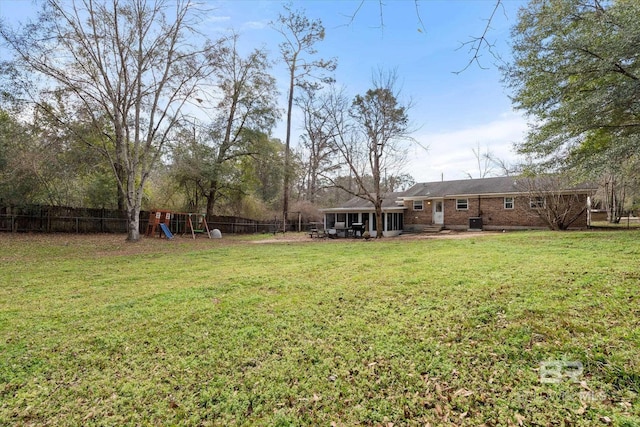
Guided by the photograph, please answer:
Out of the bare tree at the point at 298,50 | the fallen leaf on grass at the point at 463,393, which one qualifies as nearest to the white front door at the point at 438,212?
the bare tree at the point at 298,50

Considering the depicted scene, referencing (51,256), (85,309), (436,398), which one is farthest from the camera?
(51,256)

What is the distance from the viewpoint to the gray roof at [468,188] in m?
18.0

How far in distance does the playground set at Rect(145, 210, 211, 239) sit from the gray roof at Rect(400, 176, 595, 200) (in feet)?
45.7

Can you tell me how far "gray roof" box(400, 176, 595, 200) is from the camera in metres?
18.0

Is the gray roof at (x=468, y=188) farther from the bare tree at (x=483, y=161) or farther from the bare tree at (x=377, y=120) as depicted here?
the bare tree at (x=483, y=161)

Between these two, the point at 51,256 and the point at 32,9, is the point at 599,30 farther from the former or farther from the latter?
the point at 32,9

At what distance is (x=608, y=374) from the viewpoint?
2.62 m

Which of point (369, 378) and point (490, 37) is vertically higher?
point (490, 37)

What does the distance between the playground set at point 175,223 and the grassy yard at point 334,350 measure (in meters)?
10.5

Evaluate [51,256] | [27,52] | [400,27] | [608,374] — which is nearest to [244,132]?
[27,52]

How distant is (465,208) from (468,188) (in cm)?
148

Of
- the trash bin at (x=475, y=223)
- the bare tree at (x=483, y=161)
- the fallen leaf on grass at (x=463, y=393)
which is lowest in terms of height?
the fallen leaf on grass at (x=463, y=393)

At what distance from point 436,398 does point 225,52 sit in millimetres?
16440

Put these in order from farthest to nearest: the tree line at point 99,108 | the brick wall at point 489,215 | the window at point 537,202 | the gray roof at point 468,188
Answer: the gray roof at point 468,188 < the brick wall at point 489,215 < the window at point 537,202 < the tree line at point 99,108
